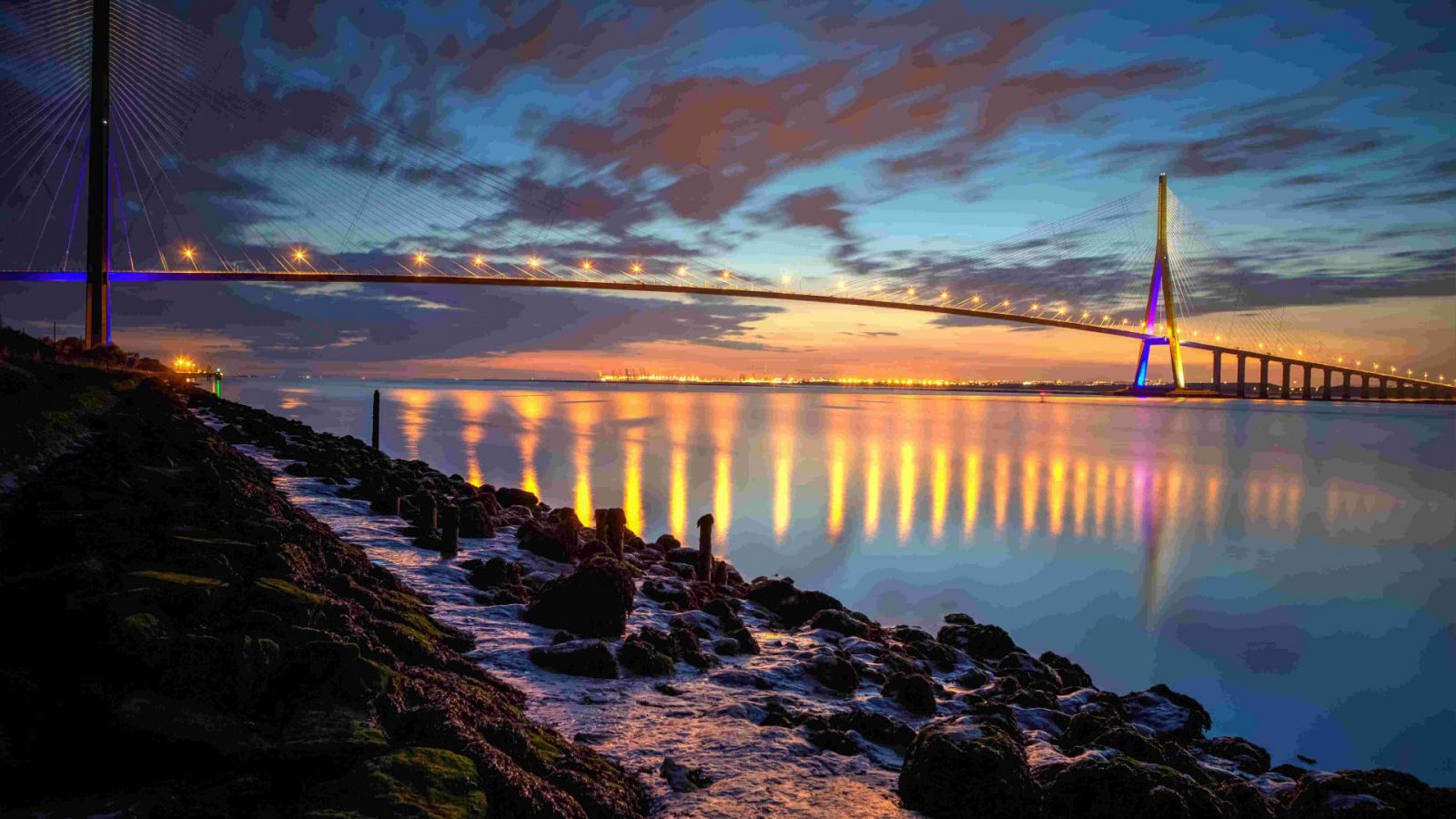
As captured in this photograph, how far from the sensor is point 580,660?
4.48m

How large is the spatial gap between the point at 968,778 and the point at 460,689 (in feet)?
7.36

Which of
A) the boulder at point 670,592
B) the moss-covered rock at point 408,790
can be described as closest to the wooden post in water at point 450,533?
the boulder at point 670,592

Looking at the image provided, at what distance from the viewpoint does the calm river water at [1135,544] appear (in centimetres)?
722

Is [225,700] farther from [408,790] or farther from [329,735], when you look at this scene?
[408,790]

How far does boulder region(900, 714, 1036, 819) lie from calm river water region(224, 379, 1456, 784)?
4.05 metres

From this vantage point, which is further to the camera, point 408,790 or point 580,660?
point 580,660

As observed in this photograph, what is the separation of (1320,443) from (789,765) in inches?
1650

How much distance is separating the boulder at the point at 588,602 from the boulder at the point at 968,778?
2.41 metres

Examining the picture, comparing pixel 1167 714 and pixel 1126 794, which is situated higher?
pixel 1126 794

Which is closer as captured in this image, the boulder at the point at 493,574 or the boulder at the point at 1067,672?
the boulder at the point at 493,574

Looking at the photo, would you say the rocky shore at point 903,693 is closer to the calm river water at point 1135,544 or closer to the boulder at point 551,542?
the boulder at point 551,542

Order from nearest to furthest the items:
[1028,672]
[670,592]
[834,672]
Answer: [834,672] → [1028,672] → [670,592]

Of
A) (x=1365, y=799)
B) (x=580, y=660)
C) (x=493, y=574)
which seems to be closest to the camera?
(x=1365, y=799)

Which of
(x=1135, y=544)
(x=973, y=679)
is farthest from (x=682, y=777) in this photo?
(x=1135, y=544)
